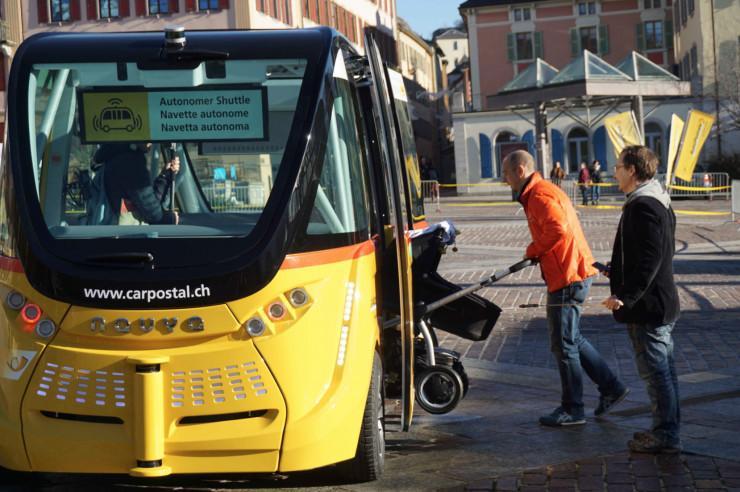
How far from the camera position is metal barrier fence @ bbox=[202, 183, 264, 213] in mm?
6374

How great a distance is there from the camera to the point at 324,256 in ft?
20.3

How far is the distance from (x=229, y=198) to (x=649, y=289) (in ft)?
7.77

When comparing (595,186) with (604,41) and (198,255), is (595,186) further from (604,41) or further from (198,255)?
(198,255)

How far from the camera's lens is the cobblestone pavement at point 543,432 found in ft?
22.1

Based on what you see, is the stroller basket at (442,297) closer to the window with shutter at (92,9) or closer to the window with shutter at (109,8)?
the window with shutter at (109,8)

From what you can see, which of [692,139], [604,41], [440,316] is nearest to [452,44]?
[604,41]

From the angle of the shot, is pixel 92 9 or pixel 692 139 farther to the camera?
pixel 92 9

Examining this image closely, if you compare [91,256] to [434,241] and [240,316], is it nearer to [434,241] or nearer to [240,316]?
[240,316]

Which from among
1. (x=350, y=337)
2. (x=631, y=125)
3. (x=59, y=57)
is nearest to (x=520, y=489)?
(x=350, y=337)

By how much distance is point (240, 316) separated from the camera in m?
5.90

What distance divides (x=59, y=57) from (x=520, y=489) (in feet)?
10.2

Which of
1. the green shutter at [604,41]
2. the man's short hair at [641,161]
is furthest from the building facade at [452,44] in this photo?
the man's short hair at [641,161]

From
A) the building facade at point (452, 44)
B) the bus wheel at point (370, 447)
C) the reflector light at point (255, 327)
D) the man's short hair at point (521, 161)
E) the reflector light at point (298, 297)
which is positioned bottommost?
the bus wheel at point (370, 447)

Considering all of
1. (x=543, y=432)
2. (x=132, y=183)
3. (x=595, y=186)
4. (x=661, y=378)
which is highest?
(x=132, y=183)
